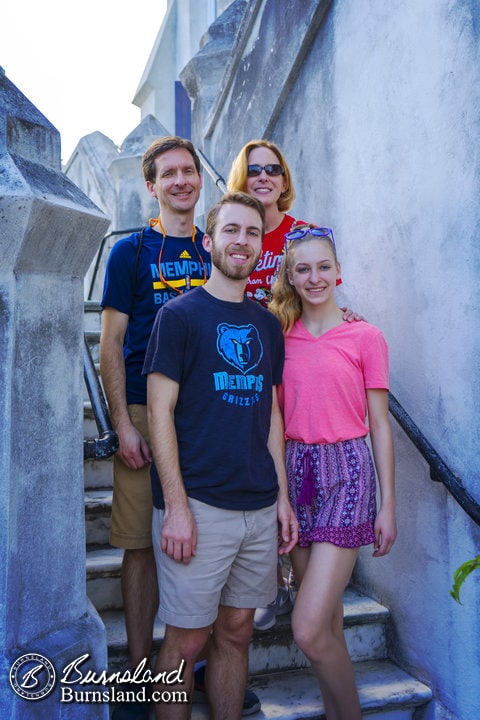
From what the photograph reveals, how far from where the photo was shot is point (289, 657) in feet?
10.4

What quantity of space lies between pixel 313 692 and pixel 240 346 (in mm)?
1674

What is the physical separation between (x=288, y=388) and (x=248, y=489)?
47cm

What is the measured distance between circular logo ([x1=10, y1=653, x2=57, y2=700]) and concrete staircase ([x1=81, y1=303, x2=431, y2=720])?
2.79 feet

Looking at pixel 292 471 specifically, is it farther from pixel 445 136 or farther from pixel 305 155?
pixel 305 155

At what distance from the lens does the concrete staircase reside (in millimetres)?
2889

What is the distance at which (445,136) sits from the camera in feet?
9.28

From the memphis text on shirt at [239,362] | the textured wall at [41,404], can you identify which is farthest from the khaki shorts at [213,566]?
the memphis text on shirt at [239,362]

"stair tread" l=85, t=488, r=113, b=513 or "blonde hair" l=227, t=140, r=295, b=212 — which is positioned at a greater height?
"blonde hair" l=227, t=140, r=295, b=212

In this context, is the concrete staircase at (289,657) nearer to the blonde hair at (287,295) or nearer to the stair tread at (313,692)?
the stair tread at (313,692)

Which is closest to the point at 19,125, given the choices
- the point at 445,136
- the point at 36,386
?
the point at 36,386

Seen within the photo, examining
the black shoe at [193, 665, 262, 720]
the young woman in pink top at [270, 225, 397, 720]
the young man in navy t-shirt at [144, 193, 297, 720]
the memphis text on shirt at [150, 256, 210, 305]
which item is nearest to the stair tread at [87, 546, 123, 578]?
the black shoe at [193, 665, 262, 720]

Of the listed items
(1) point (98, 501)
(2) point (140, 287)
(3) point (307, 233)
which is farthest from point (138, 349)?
(1) point (98, 501)

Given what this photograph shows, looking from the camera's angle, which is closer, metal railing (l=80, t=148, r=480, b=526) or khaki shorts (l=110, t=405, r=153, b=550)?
metal railing (l=80, t=148, r=480, b=526)

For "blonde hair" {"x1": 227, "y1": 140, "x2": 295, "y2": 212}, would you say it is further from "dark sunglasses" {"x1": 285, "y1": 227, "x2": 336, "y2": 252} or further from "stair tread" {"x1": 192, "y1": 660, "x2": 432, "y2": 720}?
"stair tread" {"x1": 192, "y1": 660, "x2": 432, "y2": 720}
